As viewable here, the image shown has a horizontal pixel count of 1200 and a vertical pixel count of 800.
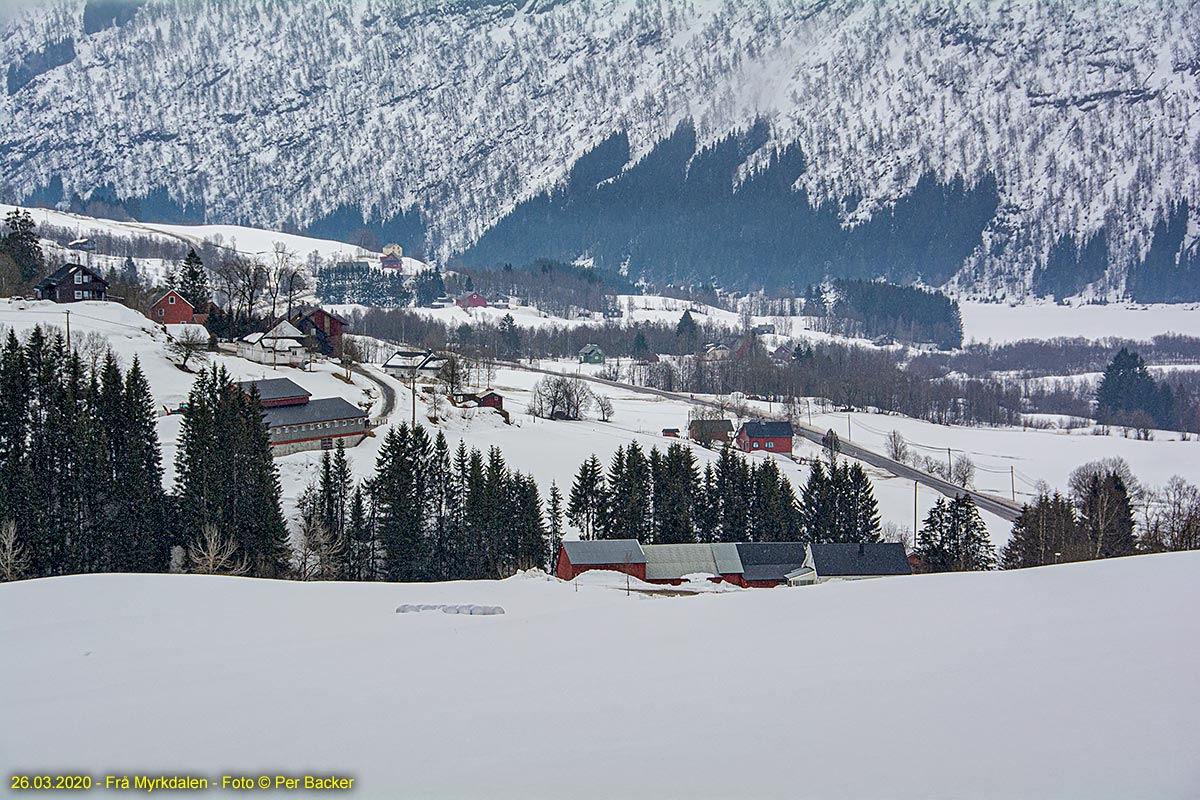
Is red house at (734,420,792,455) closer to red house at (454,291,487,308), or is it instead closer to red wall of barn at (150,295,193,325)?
red wall of barn at (150,295,193,325)

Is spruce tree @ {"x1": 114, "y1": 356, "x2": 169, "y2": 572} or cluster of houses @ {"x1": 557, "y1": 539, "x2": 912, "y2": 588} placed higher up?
spruce tree @ {"x1": 114, "y1": 356, "x2": 169, "y2": 572}

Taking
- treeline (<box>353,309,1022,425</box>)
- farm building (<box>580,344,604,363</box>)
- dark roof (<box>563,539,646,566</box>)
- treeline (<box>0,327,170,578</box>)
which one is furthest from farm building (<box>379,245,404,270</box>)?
dark roof (<box>563,539,646,566</box>)

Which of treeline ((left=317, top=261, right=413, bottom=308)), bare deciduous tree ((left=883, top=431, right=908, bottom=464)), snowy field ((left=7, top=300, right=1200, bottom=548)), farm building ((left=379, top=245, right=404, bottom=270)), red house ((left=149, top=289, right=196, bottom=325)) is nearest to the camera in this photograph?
snowy field ((left=7, top=300, right=1200, bottom=548))

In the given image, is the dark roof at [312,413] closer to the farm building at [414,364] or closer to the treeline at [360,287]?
the farm building at [414,364]

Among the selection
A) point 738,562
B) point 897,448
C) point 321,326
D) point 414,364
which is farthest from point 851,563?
point 414,364

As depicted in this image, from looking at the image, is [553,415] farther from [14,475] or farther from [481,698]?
[481,698]

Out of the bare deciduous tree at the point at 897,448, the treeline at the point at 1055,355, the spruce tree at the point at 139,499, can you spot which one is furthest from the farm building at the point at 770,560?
the treeline at the point at 1055,355

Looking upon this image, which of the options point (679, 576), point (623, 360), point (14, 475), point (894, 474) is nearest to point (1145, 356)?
point (623, 360)
